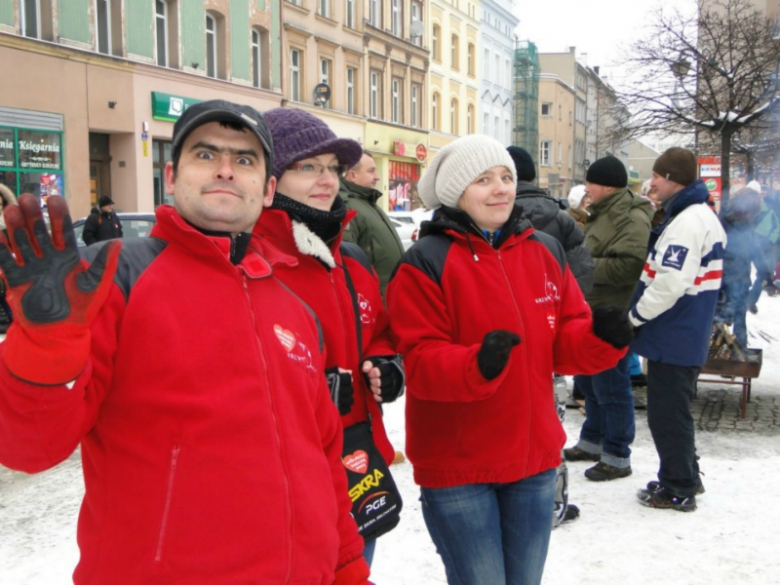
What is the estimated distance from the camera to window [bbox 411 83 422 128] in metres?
35.2

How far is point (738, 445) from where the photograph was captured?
5.46m

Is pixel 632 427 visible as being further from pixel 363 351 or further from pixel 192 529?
pixel 192 529

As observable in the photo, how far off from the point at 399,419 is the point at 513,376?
11.7ft

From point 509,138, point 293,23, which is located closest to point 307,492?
point 293,23

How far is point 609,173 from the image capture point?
16.6ft

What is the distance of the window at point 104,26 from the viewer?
18391mm

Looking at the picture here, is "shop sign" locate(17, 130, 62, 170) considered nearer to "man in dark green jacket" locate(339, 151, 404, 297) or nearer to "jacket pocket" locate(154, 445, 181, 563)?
"man in dark green jacket" locate(339, 151, 404, 297)

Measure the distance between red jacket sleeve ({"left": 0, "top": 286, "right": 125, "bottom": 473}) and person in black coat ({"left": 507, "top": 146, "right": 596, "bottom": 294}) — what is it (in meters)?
3.38

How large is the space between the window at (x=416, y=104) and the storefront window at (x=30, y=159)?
20.3 m

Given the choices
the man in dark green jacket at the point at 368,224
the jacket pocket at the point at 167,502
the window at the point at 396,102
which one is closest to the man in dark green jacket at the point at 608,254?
the man in dark green jacket at the point at 368,224

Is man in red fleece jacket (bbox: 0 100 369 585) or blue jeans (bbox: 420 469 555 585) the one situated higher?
man in red fleece jacket (bbox: 0 100 369 585)

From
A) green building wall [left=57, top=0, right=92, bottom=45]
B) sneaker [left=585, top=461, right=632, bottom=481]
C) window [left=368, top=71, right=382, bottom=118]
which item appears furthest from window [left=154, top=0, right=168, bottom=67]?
sneaker [left=585, top=461, right=632, bottom=481]

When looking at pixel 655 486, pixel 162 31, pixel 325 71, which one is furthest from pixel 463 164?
pixel 325 71

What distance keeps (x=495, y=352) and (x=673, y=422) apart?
252 centimetres
